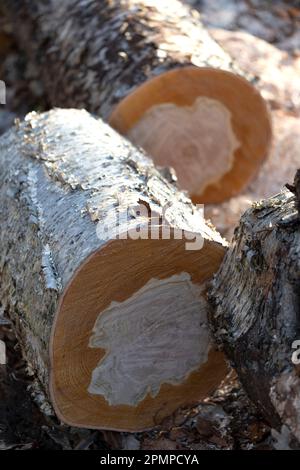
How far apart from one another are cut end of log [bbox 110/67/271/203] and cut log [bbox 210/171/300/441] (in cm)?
115

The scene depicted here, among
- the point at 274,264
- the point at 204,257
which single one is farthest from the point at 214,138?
the point at 274,264

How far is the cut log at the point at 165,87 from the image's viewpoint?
3303 mm

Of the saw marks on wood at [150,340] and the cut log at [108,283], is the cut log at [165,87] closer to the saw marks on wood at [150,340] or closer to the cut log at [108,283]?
the cut log at [108,283]

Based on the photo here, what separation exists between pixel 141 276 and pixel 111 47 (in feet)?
4.95

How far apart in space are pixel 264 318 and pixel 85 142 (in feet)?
3.25

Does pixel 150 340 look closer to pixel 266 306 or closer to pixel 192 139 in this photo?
pixel 266 306

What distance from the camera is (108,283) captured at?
2.26m

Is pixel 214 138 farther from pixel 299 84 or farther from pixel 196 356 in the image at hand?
pixel 196 356

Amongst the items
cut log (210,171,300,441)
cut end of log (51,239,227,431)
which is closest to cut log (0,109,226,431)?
cut end of log (51,239,227,431)

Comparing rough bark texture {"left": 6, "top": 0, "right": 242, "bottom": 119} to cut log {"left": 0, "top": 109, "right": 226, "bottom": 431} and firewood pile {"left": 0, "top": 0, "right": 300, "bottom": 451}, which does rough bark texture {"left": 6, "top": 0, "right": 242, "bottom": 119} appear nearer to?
firewood pile {"left": 0, "top": 0, "right": 300, "bottom": 451}

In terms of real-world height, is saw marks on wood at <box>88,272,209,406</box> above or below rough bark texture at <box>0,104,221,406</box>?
below

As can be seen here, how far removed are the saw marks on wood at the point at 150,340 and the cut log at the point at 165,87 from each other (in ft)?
3.83

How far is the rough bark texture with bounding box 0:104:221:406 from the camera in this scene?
229cm
